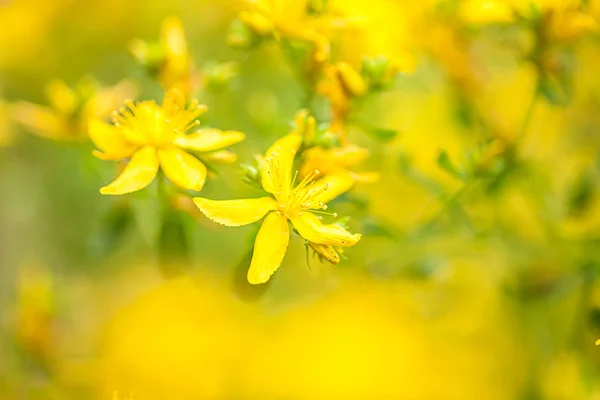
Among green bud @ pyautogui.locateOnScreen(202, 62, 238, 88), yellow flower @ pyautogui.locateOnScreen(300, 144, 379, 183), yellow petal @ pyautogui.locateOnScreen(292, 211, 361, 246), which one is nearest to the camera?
yellow petal @ pyautogui.locateOnScreen(292, 211, 361, 246)

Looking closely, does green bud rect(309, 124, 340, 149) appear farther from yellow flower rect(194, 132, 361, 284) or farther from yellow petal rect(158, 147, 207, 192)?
yellow petal rect(158, 147, 207, 192)

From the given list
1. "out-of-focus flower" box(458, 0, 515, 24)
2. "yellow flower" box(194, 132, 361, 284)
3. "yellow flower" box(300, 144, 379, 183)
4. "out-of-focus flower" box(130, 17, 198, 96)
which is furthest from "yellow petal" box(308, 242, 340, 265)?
"out-of-focus flower" box(458, 0, 515, 24)

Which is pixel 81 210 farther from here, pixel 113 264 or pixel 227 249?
pixel 227 249

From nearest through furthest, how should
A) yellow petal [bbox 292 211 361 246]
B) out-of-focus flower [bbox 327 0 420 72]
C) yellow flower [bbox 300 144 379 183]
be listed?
yellow petal [bbox 292 211 361 246], yellow flower [bbox 300 144 379 183], out-of-focus flower [bbox 327 0 420 72]

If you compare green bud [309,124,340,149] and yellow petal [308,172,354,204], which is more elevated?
green bud [309,124,340,149]

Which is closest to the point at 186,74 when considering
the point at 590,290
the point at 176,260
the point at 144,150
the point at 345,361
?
the point at 144,150

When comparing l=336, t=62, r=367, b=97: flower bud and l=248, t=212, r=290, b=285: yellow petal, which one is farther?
l=336, t=62, r=367, b=97: flower bud

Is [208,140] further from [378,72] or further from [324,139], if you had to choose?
[378,72]

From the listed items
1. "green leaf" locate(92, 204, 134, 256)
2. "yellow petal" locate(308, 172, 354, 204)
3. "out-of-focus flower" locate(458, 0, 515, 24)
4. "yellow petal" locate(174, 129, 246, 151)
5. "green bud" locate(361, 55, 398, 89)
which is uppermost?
"out-of-focus flower" locate(458, 0, 515, 24)
